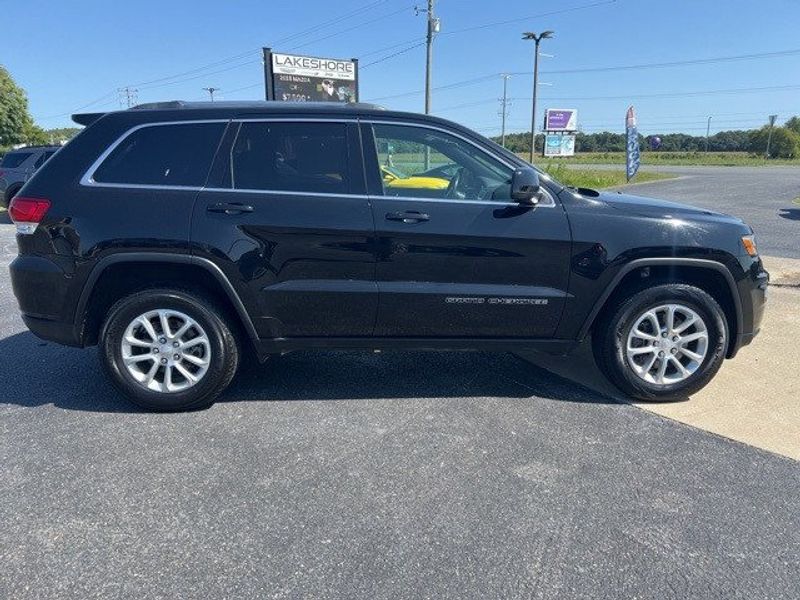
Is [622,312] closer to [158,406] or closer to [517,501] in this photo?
[517,501]

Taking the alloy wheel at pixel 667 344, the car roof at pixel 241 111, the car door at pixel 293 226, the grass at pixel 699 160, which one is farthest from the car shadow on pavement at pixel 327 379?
the grass at pixel 699 160

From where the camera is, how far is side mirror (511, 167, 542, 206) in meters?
3.43

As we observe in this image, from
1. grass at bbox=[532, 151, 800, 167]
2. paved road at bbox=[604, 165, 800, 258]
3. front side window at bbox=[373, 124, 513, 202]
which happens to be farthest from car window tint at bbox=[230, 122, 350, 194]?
grass at bbox=[532, 151, 800, 167]

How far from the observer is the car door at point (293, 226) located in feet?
11.5

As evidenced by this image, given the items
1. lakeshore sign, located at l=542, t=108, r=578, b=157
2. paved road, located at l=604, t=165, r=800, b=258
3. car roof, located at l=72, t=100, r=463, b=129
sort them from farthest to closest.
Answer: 1. lakeshore sign, located at l=542, t=108, r=578, b=157
2. paved road, located at l=604, t=165, r=800, b=258
3. car roof, located at l=72, t=100, r=463, b=129

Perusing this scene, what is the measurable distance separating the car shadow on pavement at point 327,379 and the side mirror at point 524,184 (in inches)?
54.3

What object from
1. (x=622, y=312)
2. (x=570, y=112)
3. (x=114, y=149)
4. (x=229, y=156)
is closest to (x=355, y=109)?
(x=229, y=156)

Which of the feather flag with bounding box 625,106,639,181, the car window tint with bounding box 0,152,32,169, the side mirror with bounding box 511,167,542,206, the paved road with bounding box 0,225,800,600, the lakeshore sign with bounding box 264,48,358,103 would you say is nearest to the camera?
the paved road with bounding box 0,225,800,600

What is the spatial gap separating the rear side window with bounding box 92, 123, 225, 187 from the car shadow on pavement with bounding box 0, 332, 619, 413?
145cm

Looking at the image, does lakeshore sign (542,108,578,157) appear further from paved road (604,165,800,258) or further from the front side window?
the front side window

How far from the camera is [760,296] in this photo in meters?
3.89

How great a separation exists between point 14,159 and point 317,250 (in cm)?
1399

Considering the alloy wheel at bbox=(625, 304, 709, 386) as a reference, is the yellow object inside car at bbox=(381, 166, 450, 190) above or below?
above

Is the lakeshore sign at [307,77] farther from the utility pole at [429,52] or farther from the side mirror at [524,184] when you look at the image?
the side mirror at [524,184]
